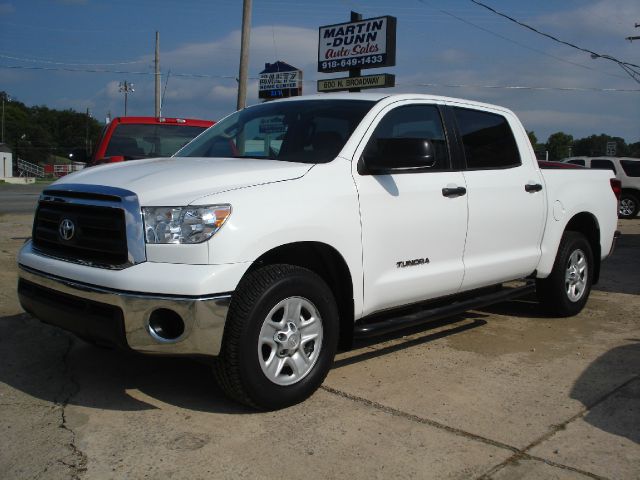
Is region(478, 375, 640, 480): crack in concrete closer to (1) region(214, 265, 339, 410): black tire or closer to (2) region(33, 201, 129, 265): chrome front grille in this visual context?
(1) region(214, 265, 339, 410): black tire

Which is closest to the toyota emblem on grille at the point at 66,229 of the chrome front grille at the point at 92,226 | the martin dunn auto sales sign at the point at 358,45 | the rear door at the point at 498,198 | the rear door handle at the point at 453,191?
the chrome front grille at the point at 92,226

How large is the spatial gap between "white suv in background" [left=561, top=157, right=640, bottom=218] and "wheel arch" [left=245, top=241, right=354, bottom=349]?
17.3 metres

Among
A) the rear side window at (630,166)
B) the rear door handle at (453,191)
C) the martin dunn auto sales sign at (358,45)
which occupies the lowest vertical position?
the rear door handle at (453,191)

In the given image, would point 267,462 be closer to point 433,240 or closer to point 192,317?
point 192,317

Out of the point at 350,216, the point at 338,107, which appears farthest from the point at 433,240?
the point at 338,107

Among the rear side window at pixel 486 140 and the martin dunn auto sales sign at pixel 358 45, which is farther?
the martin dunn auto sales sign at pixel 358 45

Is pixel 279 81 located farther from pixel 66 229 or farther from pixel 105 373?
pixel 66 229

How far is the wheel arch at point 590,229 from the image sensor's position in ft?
21.5

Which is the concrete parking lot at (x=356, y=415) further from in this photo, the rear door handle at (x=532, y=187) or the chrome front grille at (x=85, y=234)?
the rear door handle at (x=532, y=187)

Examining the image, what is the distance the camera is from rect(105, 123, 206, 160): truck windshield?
8945 millimetres

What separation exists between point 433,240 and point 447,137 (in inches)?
34.3

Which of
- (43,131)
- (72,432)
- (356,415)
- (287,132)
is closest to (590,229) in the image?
(287,132)

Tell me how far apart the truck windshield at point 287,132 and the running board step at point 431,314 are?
1128 mm

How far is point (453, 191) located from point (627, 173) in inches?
676
